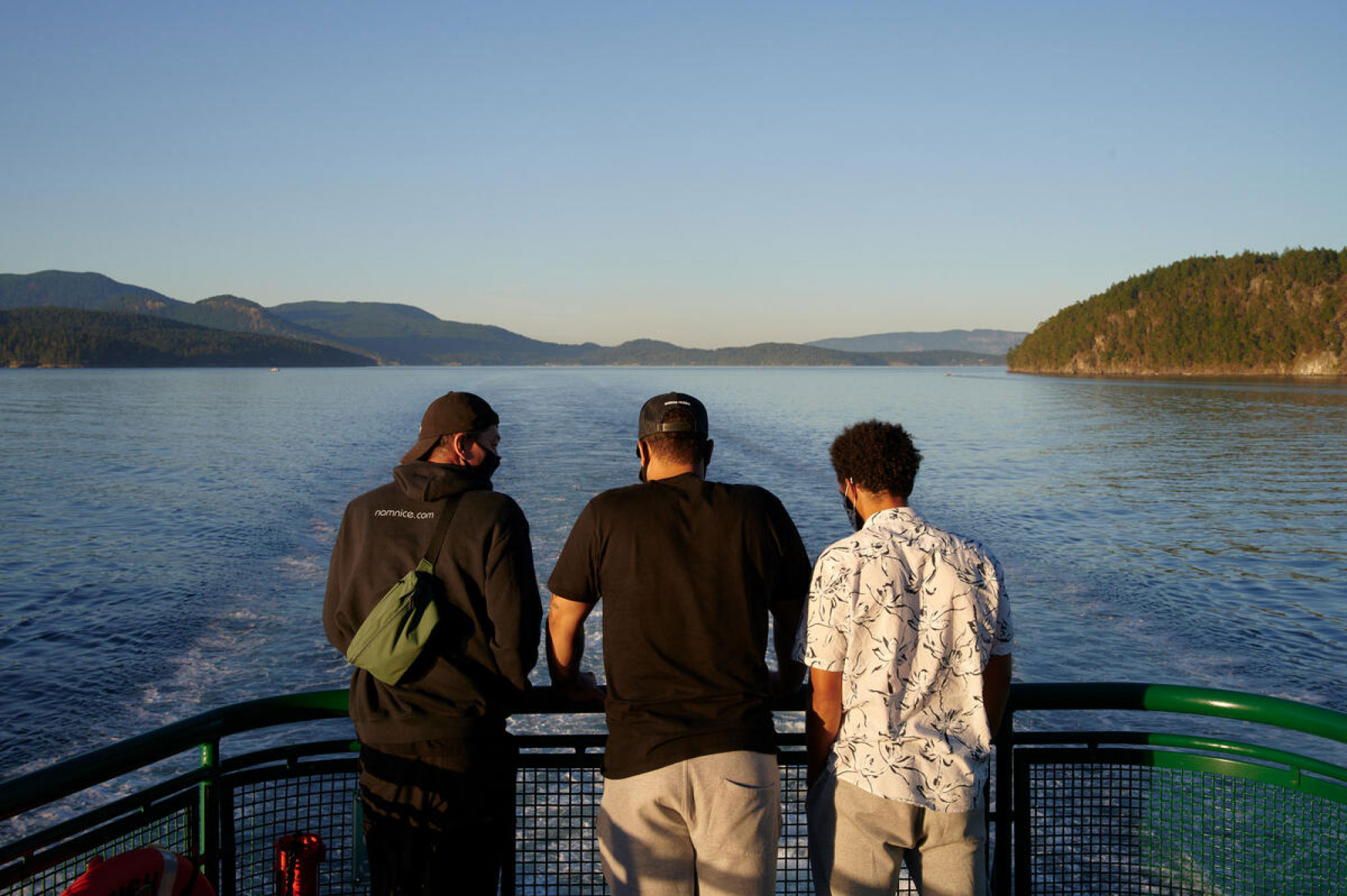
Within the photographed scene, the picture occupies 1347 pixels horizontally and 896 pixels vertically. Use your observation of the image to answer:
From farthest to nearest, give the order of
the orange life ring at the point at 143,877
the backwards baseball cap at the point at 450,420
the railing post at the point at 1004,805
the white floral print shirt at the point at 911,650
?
the railing post at the point at 1004,805 → the backwards baseball cap at the point at 450,420 → the white floral print shirt at the point at 911,650 → the orange life ring at the point at 143,877

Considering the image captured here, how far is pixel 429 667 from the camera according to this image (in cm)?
272

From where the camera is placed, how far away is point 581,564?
2549 millimetres

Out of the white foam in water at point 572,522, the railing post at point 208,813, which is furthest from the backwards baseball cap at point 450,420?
the white foam in water at point 572,522

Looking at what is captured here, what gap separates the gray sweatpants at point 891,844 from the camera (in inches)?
99.0

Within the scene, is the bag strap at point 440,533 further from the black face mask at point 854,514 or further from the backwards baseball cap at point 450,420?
the black face mask at point 854,514

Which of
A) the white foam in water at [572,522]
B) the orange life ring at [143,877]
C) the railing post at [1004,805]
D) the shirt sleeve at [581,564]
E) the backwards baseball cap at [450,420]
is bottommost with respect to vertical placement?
the white foam in water at [572,522]

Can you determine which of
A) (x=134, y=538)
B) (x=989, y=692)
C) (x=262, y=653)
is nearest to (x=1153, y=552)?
(x=262, y=653)

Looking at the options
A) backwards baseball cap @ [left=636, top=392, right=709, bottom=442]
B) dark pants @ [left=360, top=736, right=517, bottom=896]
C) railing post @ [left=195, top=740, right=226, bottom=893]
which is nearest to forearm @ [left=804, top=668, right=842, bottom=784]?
backwards baseball cap @ [left=636, top=392, right=709, bottom=442]

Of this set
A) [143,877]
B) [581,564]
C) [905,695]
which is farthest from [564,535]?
[143,877]

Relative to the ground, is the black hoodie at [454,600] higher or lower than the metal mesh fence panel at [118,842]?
higher

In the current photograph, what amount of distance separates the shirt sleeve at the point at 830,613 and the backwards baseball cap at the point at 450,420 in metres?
1.08

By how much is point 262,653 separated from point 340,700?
883 centimetres

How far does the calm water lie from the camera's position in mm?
10469

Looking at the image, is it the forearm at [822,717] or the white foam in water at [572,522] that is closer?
the forearm at [822,717]
